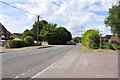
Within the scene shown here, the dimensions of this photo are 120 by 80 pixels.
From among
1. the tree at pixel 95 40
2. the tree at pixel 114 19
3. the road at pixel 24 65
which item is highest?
the tree at pixel 114 19

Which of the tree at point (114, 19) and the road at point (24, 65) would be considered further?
the tree at point (114, 19)

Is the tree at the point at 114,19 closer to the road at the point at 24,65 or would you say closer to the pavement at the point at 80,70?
the road at the point at 24,65

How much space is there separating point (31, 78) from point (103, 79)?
295cm

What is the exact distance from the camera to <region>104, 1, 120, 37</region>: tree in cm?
3541

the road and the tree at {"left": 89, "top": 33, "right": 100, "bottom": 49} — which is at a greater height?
the tree at {"left": 89, "top": 33, "right": 100, "bottom": 49}

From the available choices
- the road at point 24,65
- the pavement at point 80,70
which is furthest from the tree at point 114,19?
the pavement at point 80,70

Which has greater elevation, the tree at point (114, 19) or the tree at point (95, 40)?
the tree at point (114, 19)

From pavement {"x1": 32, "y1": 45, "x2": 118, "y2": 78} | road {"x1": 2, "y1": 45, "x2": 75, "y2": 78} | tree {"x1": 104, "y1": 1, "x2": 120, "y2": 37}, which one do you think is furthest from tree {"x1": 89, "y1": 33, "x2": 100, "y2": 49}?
pavement {"x1": 32, "y1": 45, "x2": 118, "y2": 78}

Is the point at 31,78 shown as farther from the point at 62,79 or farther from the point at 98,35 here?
the point at 98,35

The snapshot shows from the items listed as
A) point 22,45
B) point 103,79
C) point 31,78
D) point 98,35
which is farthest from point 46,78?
point 22,45

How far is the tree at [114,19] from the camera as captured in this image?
35406 millimetres

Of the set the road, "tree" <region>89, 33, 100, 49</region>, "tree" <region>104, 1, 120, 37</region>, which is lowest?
the road

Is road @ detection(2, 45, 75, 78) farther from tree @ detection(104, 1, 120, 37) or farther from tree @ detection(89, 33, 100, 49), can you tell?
tree @ detection(104, 1, 120, 37)

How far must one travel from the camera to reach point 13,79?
7664 mm
